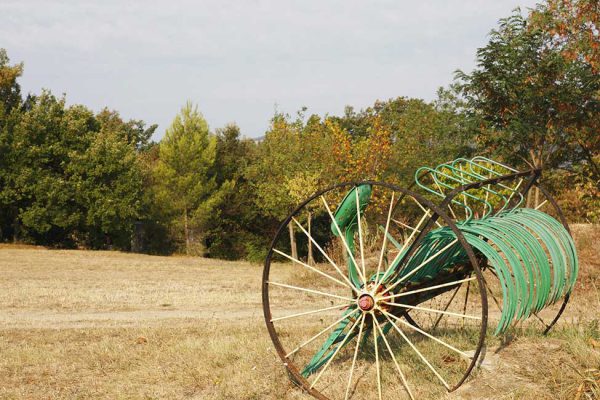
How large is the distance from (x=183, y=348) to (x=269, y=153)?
26.2 m

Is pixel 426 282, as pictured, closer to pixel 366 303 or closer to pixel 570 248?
pixel 366 303

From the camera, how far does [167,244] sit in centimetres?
4353

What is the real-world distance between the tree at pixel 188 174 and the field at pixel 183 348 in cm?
2173

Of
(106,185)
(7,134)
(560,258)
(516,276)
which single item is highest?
(7,134)

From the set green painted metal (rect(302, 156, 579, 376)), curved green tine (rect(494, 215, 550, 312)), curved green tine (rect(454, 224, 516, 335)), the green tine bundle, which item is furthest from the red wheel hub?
curved green tine (rect(494, 215, 550, 312))

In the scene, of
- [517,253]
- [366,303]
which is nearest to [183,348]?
[366,303]

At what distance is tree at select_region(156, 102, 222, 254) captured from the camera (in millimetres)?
40812

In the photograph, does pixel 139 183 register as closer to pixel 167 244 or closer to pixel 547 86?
pixel 167 244

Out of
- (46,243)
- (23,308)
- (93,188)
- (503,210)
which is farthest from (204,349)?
(46,243)

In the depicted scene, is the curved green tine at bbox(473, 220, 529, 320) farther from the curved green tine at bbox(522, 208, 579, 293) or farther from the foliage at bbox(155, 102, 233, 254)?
the foliage at bbox(155, 102, 233, 254)

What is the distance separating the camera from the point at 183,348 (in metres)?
9.40

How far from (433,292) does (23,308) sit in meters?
10.7

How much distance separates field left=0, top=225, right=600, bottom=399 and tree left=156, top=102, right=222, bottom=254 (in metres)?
21.7

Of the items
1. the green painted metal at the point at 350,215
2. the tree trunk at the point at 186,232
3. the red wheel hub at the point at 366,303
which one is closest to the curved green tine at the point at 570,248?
the green painted metal at the point at 350,215
